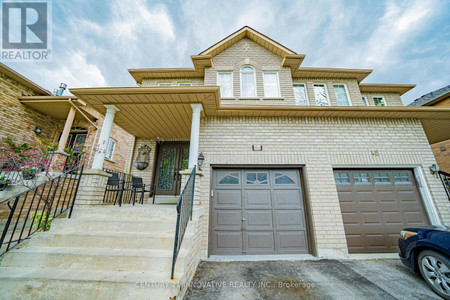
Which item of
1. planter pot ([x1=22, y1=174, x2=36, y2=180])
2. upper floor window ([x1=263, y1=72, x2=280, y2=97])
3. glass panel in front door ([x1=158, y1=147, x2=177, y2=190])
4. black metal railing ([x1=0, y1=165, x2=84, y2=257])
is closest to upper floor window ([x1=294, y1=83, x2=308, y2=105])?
upper floor window ([x1=263, y1=72, x2=280, y2=97])

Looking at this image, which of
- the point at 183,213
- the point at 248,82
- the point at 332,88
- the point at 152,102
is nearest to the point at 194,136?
the point at 152,102

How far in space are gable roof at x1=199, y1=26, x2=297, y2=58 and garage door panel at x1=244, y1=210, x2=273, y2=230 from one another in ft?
18.0

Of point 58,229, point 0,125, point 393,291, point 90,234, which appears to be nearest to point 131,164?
point 58,229

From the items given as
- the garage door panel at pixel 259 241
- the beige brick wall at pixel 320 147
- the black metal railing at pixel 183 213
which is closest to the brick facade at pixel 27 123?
the beige brick wall at pixel 320 147

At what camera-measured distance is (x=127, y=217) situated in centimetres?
303

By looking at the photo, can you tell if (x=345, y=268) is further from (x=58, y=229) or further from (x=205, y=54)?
(x=205, y=54)

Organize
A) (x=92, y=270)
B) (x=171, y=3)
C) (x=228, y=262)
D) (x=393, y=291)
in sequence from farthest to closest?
(x=171, y=3) → (x=228, y=262) → (x=393, y=291) → (x=92, y=270)

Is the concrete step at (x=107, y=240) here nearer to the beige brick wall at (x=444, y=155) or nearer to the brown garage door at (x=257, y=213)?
the brown garage door at (x=257, y=213)

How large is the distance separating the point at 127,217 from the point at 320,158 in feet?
15.7

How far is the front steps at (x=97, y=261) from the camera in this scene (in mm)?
1809

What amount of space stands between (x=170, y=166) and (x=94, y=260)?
420 cm

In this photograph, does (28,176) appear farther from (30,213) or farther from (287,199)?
(287,199)

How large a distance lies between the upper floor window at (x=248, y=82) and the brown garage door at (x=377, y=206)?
11.7 ft

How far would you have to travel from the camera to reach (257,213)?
13.2ft
